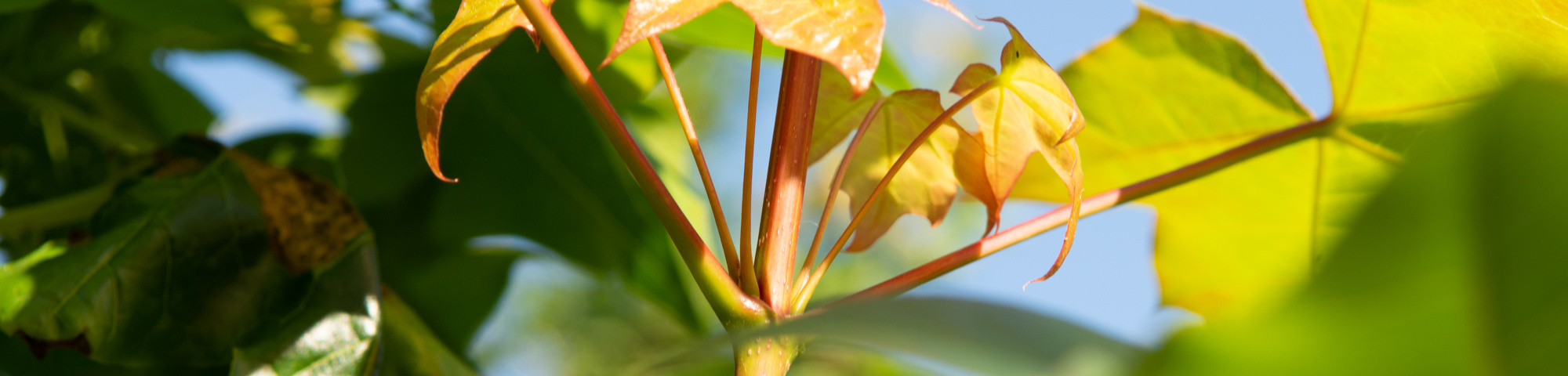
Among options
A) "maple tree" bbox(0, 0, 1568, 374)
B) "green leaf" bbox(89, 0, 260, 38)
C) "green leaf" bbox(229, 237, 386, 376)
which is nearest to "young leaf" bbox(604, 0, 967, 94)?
"maple tree" bbox(0, 0, 1568, 374)

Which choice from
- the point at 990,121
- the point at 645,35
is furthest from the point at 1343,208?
the point at 645,35

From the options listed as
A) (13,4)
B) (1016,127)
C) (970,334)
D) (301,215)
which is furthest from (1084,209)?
(13,4)

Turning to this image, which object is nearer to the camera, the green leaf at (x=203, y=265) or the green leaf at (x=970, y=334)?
the green leaf at (x=970, y=334)

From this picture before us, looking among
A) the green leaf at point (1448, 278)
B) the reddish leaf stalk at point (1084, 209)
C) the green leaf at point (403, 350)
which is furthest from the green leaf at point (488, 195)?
the green leaf at point (1448, 278)

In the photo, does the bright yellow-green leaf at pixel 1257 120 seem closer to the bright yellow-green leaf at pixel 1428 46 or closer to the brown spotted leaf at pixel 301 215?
the bright yellow-green leaf at pixel 1428 46

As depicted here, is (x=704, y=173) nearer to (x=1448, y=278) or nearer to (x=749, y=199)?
(x=749, y=199)

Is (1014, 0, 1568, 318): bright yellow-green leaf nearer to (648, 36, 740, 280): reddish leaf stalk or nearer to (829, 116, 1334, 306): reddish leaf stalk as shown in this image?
(829, 116, 1334, 306): reddish leaf stalk

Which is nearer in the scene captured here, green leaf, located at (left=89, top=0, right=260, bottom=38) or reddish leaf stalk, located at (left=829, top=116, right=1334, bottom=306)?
reddish leaf stalk, located at (left=829, top=116, right=1334, bottom=306)
